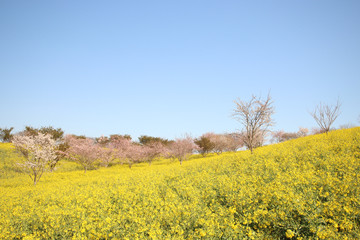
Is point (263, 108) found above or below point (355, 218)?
above

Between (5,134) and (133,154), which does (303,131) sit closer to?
(133,154)

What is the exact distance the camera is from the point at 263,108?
22.2 meters

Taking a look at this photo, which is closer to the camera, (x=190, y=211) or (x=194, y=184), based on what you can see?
(x=190, y=211)

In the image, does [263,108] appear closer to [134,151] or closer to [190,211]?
[190,211]

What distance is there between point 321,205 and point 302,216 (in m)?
0.84

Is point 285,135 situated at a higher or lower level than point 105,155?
higher

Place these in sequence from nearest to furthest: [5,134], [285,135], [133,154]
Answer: [133,154], [5,134], [285,135]

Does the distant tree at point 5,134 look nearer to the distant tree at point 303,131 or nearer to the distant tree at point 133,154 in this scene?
the distant tree at point 133,154

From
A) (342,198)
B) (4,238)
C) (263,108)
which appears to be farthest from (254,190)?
(263,108)

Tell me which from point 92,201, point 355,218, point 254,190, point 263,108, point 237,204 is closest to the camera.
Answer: point 355,218

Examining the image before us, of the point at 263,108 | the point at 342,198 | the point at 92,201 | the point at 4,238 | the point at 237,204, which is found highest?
the point at 263,108

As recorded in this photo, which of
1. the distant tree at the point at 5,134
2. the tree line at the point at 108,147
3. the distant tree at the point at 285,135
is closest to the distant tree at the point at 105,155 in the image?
the tree line at the point at 108,147

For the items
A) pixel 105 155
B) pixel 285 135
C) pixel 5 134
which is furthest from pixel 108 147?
pixel 285 135

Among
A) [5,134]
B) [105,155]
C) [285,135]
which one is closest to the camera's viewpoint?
[105,155]
